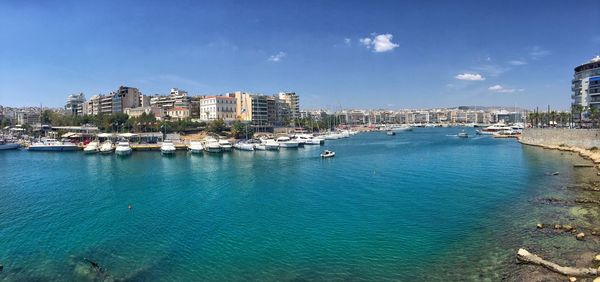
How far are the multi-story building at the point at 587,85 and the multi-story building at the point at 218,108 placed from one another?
100091 mm

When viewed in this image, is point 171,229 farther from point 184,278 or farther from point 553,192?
point 553,192

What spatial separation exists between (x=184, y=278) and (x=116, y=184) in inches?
1187

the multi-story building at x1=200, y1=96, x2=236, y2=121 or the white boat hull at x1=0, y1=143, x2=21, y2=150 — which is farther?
the multi-story building at x1=200, y1=96, x2=236, y2=121

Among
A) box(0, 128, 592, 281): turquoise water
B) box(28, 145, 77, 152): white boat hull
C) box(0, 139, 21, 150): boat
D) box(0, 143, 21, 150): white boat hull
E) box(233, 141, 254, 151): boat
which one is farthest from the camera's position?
box(0, 139, 21, 150): boat

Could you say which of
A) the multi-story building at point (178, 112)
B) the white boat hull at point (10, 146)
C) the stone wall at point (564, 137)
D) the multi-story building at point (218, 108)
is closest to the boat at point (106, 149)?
the white boat hull at point (10, 146)

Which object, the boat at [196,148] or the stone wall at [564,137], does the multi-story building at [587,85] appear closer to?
the stone wall at [564,137]

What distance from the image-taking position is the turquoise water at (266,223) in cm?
1977

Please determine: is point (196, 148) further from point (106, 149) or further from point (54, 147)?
point (54, 147)

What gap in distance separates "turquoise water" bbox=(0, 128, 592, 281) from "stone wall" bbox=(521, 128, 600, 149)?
929 inches

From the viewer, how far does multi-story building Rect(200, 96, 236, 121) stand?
130 m

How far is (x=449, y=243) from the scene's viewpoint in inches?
899

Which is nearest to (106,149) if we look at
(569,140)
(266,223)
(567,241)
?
(266,223)

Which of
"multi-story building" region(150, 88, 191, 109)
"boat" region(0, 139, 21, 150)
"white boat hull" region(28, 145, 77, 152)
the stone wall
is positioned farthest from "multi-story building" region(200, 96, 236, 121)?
the stone wall

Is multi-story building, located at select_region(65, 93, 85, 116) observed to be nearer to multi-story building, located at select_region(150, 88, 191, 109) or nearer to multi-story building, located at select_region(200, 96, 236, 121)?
multi-story building, located at select_region(150, 88, 191, 109)
